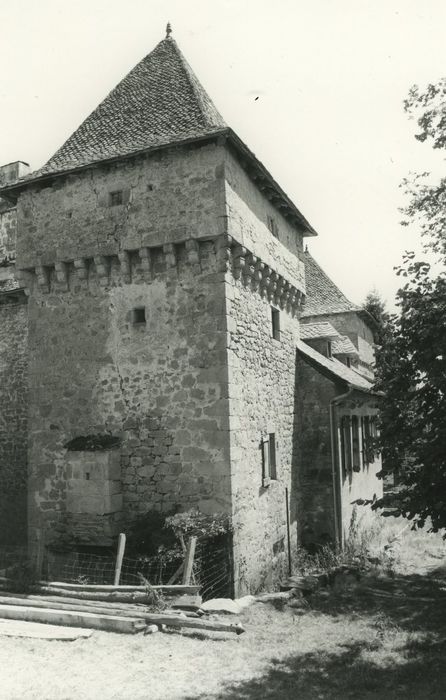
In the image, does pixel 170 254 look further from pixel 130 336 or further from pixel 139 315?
pixel 130 336

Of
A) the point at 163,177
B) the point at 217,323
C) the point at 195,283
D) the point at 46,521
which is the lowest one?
the point at 46,521

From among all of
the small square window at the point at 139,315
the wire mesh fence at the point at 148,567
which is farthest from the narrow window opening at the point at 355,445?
the small square window at the point at 139,315

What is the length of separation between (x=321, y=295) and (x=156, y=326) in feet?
49.9

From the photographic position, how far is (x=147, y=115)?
12.9 m

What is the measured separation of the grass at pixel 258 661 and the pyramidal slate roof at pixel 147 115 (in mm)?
8659

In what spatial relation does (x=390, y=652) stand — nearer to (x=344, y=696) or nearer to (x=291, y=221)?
(x=344, y=696)

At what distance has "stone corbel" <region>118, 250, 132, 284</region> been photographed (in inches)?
464

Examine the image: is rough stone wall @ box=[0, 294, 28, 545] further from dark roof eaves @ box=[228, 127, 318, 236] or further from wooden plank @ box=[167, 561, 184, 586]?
dark roof eaves @ box=[228, 127, 318, 236]

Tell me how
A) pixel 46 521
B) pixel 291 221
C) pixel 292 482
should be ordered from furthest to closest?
pixel 291 221 < pixel 292 482 < pixel 46 521

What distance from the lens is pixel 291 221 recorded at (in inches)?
616

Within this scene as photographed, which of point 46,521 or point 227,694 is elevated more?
point 46,521

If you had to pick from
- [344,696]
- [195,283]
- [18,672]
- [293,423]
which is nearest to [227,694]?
[344,696]

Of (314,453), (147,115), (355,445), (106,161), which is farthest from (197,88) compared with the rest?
(355,445)

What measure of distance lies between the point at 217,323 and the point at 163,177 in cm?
315
